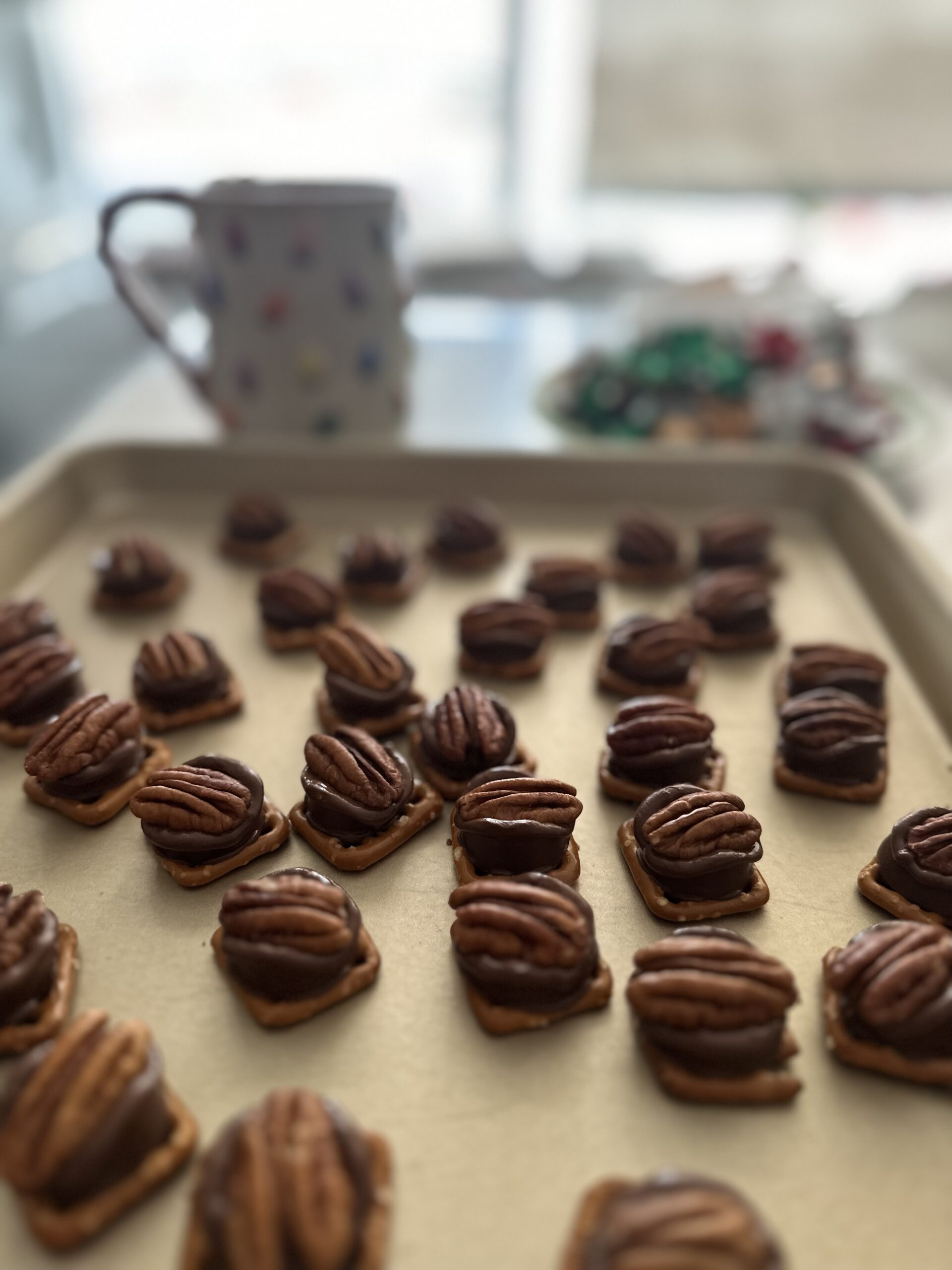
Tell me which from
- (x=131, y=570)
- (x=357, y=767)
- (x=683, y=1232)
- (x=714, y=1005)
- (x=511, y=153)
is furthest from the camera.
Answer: (x=511, y=153)

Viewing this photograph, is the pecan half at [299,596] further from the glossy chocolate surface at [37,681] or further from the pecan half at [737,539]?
the pecan half at [737,539]

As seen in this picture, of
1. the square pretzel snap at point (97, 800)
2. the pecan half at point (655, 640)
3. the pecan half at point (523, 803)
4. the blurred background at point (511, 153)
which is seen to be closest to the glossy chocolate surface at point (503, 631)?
the pecan half at point (655, 640)

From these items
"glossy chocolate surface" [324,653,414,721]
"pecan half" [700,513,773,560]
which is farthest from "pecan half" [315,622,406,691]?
"pecan half" [700,513,773,560]

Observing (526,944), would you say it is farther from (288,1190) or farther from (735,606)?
(735,606)

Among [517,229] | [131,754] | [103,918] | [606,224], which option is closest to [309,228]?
[131,754]

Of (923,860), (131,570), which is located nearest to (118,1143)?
(923,860)

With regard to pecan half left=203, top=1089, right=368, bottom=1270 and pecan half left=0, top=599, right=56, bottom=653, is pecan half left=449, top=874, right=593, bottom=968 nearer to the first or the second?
pecan half left=203, top=1089, right=368, bottom=1270

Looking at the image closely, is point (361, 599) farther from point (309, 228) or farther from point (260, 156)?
point (260, 156)
